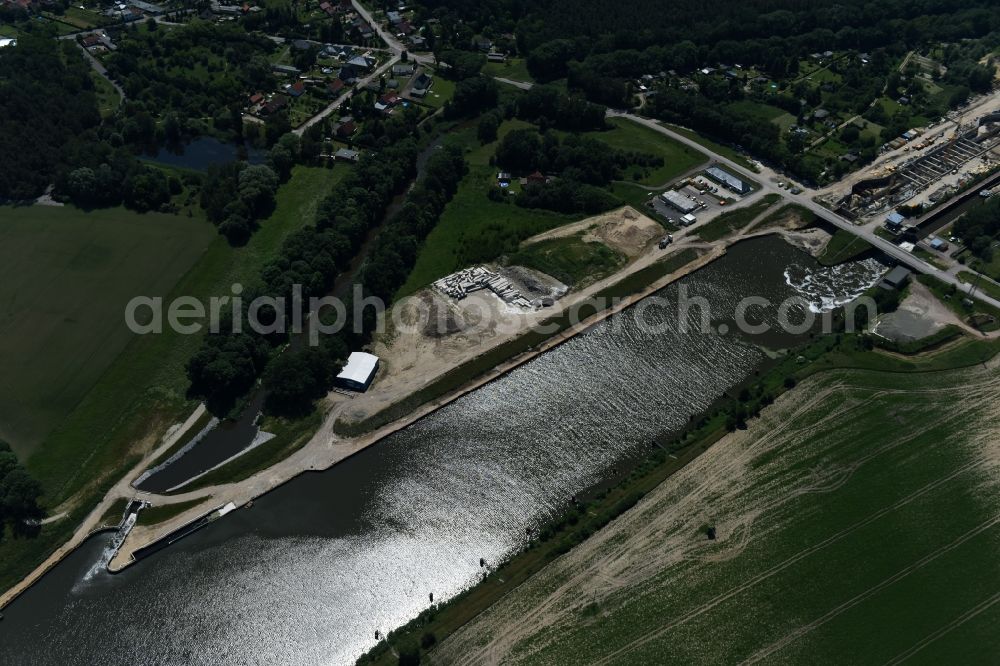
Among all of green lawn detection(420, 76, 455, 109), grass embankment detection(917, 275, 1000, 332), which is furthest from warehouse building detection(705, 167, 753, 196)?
green lawn detection(420, 76, 455, 109)

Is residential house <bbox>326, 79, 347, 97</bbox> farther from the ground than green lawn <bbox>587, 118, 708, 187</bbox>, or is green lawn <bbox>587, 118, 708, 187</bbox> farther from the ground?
green lawn <bbox>587, 118, 708, 187</bbox>

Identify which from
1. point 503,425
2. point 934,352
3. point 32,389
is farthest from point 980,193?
point 32,389

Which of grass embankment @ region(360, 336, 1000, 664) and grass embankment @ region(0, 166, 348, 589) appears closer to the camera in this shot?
grass embankment @ region(360, 336, 1000, 664)

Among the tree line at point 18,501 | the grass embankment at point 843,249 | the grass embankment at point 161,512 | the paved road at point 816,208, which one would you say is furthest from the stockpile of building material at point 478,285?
the tree line at point 18,501

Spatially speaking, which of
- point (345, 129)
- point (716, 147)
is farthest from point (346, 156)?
point (716, 147)

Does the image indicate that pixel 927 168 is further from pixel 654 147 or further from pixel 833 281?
pixel 654 147

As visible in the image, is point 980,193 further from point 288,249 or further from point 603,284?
point 288,249

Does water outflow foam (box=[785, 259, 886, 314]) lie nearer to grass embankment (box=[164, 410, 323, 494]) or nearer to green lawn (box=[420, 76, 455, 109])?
grass embankment (box=[164, 410, 323, 494])

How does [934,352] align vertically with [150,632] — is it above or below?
above
